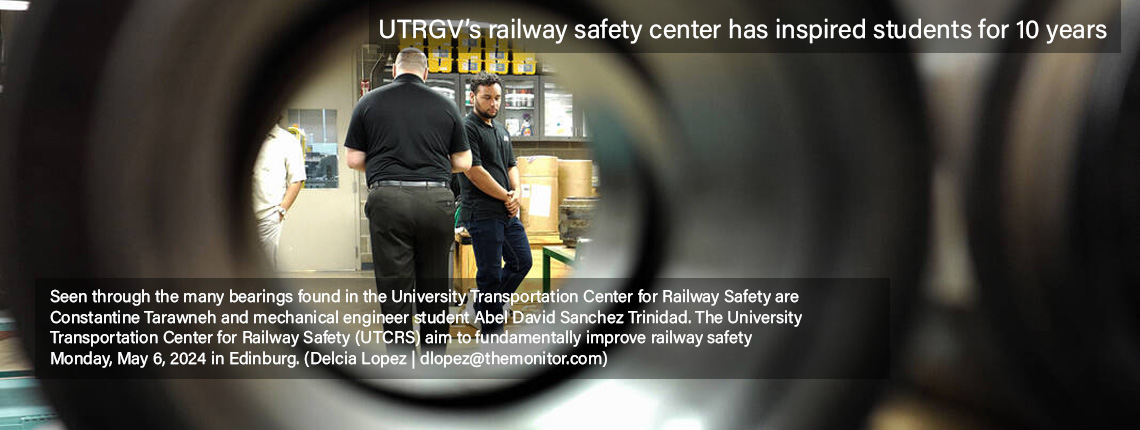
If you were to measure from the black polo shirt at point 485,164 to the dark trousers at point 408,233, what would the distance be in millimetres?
698

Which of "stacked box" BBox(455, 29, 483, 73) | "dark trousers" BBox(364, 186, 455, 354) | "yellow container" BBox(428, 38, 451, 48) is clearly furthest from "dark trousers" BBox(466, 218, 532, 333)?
"stacked box" BBox(455, 29, 483, 73)

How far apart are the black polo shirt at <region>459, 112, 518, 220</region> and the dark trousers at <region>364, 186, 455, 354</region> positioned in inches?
27.5

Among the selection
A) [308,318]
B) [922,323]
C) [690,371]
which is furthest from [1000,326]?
[308,318]

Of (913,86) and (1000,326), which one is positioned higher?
(913,86)

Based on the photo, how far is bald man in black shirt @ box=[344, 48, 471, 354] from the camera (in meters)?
2.17

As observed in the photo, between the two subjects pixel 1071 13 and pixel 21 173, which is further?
pixel 1071 13

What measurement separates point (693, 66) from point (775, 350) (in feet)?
0.50

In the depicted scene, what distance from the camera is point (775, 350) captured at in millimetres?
371

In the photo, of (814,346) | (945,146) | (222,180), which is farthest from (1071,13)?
(222,180)

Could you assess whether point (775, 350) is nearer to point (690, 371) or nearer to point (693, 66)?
point (690, 371)

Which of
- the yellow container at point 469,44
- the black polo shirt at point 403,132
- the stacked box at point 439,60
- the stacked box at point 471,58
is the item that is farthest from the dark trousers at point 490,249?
Result: the stacked box at point 471,58

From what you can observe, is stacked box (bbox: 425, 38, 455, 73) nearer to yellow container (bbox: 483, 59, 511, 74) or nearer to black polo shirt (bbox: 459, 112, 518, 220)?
yellow container (bbox: 483, 59, 511, 74)

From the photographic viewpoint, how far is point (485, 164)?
3012 mm

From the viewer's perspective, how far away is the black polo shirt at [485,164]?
293cm
